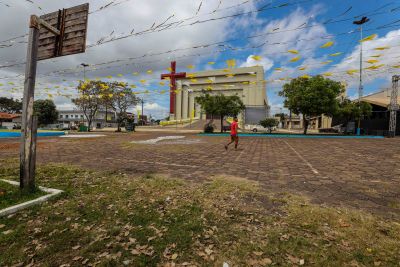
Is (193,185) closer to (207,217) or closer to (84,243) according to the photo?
(207,217)

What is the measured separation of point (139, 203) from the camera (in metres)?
4.01

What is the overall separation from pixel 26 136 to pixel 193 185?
12.2 ft

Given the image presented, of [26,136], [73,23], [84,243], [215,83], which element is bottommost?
[84,243]

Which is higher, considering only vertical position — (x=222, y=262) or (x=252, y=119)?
(x=252, y=119)

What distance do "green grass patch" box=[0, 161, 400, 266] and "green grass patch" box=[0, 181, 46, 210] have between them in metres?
0.44

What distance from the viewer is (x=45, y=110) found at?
5012cm

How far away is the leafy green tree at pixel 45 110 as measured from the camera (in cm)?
4947

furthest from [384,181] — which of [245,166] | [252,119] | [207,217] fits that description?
[252,119]

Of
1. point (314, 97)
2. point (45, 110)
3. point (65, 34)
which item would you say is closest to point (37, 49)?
point (65, 34)

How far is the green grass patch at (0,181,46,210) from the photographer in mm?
3841

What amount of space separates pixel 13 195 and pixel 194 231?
386cm

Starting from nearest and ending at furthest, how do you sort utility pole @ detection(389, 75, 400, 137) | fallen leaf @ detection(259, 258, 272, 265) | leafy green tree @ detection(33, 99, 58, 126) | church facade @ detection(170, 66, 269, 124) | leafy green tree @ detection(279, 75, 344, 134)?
1. fallen leaf @ detection(259, 258, 272, 265)
2. utility pole @ detection(389, 75, 400, 137)
3. leafy green tree @ detection(279, 75, 344, 134)
4. leafy green tree @ detection(33, 99, 58, 126)
5. church facade @ detection(170, 66, 269, 124)

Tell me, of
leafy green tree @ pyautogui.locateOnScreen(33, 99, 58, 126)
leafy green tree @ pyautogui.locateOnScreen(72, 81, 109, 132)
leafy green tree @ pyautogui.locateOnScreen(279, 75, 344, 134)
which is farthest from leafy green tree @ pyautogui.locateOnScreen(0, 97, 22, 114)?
leafy green tree @ pyautogui.locateOnScreen(279, 75, 344, 134)

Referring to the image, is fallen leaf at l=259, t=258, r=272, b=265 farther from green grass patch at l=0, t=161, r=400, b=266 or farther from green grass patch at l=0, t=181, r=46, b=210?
green grass patch at l=0, t=181, r=46, b=210
